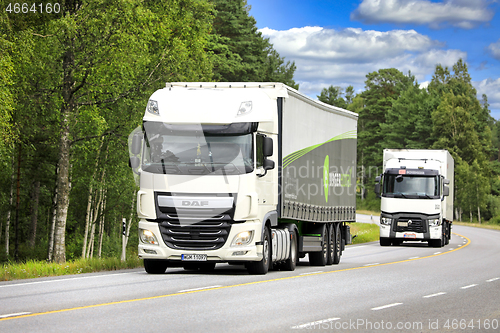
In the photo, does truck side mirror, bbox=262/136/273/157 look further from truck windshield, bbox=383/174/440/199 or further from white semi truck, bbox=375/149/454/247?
truck windshield, bbox=383/174/440/199

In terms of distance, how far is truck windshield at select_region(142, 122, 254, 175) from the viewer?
15391 mm

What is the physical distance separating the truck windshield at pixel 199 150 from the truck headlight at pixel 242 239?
1263 millimetres

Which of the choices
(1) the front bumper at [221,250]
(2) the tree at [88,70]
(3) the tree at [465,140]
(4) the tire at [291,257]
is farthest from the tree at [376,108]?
(1) the front bumper at [221,250]

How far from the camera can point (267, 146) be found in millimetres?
15562

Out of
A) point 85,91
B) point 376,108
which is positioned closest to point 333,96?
point 376,108

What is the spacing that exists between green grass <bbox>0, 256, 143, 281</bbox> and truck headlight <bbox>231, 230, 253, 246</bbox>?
153 inches

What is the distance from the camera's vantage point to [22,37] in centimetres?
2184

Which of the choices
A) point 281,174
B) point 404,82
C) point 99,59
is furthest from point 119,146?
point 404,82

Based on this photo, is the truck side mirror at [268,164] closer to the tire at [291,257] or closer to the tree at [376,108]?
the tire at [291,257]

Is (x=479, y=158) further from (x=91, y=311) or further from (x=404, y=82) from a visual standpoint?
(x=91, y=311)

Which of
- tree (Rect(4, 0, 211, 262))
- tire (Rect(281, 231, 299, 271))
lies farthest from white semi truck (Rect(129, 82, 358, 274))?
tree (Rect(4, 0, 211, 262))

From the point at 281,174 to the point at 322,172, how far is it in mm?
3888

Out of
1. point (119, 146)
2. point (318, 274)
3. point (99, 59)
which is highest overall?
point (99, 59)

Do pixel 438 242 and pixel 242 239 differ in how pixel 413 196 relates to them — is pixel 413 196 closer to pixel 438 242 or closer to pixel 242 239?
pixel 438 242
